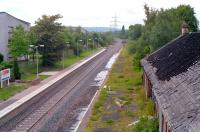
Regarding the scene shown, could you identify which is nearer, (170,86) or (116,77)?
(170,86)

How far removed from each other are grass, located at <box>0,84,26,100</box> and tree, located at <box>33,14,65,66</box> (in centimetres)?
1792

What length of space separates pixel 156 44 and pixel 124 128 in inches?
829

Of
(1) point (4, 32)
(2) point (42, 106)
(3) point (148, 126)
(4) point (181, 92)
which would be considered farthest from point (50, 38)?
(4) point (181, 92)

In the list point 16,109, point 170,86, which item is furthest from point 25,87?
point 170,86

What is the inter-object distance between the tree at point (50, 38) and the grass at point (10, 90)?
17919 mm

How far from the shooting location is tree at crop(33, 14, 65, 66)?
5869cm

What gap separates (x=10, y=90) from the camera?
38062 mm

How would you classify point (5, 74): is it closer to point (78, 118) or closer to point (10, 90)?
point (10, 90)

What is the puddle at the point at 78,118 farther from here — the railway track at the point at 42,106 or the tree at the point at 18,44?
the tree at the point at 18,44

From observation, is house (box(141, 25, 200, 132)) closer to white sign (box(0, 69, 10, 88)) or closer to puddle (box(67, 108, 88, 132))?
puddle (box(67, 108, 88, 132))

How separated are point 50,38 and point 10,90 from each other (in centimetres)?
2184

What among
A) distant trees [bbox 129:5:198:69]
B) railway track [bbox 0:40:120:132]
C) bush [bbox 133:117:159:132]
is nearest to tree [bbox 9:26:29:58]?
railway track [bbox 0:40:120:132]

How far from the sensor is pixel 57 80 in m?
45.8

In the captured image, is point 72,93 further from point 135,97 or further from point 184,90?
point 184,90
